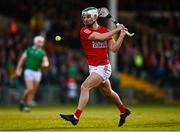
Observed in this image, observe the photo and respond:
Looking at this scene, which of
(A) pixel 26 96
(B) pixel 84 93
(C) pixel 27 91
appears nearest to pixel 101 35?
(B) pixel 84 93

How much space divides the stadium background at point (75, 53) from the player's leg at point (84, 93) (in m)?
15.9

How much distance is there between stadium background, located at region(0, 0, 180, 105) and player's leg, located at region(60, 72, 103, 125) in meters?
15.9

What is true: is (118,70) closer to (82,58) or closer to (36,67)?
(82,58)

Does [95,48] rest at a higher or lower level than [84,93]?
higher

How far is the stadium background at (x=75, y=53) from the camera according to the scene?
35031 millimetres

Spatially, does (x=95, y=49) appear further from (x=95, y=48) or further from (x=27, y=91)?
(x=27, y=91)

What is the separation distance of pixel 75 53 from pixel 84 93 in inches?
825

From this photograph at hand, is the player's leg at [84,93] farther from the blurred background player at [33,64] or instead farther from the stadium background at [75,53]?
the stadium background at [75,53]

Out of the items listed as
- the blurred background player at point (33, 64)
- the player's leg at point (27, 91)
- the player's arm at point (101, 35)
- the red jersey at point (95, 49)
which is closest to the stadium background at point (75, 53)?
the blurred background player at point (33, 64)

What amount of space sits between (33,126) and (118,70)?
71.7 feet

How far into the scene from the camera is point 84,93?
17.3 m

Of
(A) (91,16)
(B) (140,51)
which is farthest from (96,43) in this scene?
(B) (140,51)

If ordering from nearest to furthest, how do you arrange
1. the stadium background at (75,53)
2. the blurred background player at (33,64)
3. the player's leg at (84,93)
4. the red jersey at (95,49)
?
1. the player's leg at (84,93)
2. the red jersey at (95,49)
3. the blurred background player at (33,64)
4. the stadium background at (75,53)

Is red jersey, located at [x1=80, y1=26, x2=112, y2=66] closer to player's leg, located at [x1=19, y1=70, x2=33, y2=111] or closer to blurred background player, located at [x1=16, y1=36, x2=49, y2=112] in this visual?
player's leg, located at [x1=19, y1=70, x2=33, y2=111]
